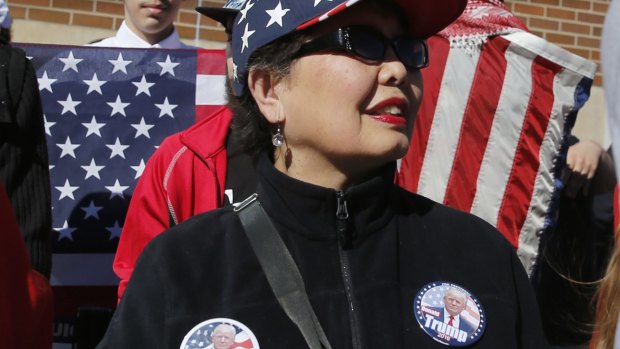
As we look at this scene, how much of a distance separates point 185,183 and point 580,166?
6.38ft

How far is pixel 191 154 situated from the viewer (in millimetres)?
3336

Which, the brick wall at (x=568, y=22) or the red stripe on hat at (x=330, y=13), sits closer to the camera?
the red stripe on hat at (x=330, y=13)

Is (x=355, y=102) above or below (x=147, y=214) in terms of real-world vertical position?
above

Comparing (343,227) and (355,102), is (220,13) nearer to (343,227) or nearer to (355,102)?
(355,102)

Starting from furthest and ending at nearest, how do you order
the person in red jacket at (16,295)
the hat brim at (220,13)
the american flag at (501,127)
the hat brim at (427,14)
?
the american flag at (501,127)
the hat brim at (220,13)
the hat brim at (427,14)
the person in red jacket at (16,295)

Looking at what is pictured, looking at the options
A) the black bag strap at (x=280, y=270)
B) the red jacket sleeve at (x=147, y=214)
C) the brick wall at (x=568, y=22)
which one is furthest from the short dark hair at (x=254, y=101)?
the brick wall at (x=568, y=22)

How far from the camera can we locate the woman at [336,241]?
2.16 m

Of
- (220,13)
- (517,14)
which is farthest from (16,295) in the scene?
(517,14)

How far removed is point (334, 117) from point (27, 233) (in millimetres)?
1498

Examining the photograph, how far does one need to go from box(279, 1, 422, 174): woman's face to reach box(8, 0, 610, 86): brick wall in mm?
4011

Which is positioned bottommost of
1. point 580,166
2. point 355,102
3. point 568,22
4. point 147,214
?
point 147,214

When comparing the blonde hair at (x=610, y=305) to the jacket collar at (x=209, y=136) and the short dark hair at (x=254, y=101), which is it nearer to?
the short dark hair at (x=254, y=101)

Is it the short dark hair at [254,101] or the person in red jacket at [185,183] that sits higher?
the short dark hair at [254,101]

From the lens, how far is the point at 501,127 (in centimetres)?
423
